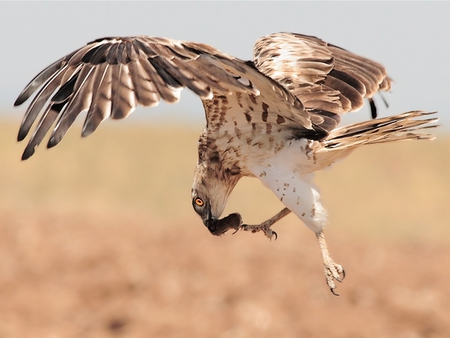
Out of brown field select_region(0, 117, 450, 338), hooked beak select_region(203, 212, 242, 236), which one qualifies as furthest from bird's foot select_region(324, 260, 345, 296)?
brown field select_region(0, 117, 450, 338)

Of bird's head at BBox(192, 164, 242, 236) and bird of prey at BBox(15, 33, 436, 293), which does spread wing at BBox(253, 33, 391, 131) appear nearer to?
bird of prey at BBox(15, 33, 436, 293)

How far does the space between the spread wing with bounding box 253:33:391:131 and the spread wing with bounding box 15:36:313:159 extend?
120cm

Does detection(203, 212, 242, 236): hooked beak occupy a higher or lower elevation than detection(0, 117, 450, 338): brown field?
higher

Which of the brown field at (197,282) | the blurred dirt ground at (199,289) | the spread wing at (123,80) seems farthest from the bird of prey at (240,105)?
the blurred dirt ground at (199,289)

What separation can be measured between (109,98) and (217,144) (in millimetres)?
1282

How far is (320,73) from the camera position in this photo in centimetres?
715

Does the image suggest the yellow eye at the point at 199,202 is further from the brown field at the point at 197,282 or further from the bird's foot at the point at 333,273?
the brown field at the point at 197,282

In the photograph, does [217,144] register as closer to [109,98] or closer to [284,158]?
[284,158]

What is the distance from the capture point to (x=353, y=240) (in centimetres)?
2358

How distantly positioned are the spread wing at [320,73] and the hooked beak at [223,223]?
37.0 inches

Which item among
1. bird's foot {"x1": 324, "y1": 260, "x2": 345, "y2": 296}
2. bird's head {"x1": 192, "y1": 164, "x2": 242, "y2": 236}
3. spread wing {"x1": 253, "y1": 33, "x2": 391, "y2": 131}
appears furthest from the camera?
spread wing {"x1": 253, "y1": 33, "x2": 391, "y2": 131}

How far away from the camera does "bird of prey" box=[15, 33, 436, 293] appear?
195 inches

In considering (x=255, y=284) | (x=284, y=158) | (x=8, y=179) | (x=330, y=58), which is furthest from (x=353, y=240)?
(x=8, y=179)

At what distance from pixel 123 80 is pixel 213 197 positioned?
1.49 meters
